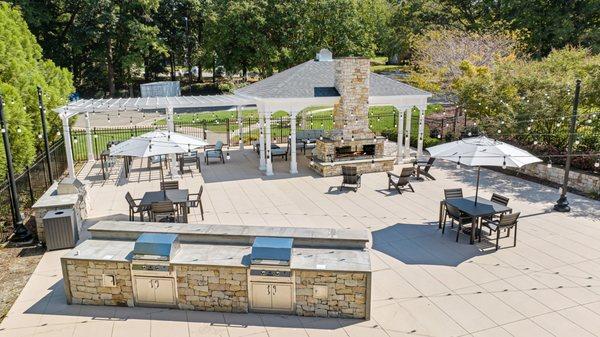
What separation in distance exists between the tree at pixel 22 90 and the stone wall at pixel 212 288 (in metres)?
7.25

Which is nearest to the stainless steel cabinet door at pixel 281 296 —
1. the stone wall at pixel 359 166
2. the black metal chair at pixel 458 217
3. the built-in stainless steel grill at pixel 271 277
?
the built-in stainless steel grill at pixel 271 277

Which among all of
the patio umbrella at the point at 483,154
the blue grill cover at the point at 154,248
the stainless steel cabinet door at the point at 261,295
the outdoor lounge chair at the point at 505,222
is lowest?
the stainless steel cabinet door at the point at 261,295

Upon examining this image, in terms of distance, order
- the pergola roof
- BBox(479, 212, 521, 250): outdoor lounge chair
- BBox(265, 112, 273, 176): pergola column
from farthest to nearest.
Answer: BBox(265, 112, 273, 176): pergola column → the pergola roof → BBox(479, 212, 521, 250): outdoor lounge chair

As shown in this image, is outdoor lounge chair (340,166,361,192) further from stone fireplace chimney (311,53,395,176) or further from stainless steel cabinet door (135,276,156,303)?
stainless steel cabinet door (135,276,156,303)

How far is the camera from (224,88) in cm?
4581

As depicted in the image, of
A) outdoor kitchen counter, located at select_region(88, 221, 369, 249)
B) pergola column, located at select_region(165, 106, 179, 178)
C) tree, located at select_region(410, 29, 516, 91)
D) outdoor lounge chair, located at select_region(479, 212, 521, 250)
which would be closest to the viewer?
outdoor kitchen counter, located at select_region(88, 221, 369, 249)

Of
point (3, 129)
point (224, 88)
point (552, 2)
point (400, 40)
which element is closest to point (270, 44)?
point (224, 88)

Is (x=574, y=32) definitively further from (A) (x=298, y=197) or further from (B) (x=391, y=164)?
(A) (x=298, y=197)

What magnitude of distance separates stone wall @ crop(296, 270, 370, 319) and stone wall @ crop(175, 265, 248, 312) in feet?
3.13

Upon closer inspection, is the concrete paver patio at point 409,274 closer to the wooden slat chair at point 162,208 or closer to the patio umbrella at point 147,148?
the wooden slat chair at point 162,208

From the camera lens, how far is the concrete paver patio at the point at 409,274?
6902 millimetres

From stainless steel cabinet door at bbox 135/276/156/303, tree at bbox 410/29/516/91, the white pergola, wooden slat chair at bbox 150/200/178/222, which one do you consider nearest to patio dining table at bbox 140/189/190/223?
wooden slat chair at bbox 150/200/178/222

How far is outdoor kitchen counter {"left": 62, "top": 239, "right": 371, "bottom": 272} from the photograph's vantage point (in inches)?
279

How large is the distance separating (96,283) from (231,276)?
2441 mm
